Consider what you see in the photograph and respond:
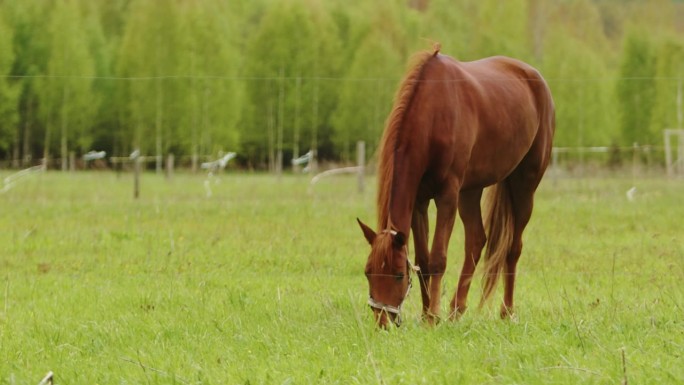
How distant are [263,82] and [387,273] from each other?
42.9 meters

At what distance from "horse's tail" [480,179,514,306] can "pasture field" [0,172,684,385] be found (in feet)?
1.02

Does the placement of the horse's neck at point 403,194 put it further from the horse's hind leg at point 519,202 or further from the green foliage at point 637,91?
the green foliage at point 637,91

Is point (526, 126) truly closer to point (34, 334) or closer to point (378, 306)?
point (378, 306)

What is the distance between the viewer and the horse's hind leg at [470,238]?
7.09 metres

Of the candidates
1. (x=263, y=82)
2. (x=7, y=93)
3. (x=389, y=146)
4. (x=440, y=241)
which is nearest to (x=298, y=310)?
(x=440, y=241)

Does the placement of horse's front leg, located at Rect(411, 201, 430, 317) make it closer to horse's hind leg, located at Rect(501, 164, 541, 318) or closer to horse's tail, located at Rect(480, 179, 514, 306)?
horse's tail, located at Rect(480, 179, 514, 306)

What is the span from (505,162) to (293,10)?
1611 inches

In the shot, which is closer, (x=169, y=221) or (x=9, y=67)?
(x=169, y=221)

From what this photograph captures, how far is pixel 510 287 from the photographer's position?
7.54 m

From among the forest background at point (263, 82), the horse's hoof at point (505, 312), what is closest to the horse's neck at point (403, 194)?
the horse's hoof at point (505, 312)

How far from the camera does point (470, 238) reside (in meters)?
7.54

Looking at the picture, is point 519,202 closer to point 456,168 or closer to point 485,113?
point 485,113

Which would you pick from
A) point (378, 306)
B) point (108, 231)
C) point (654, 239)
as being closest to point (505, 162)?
point (378, 306)

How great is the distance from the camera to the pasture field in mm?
4730
